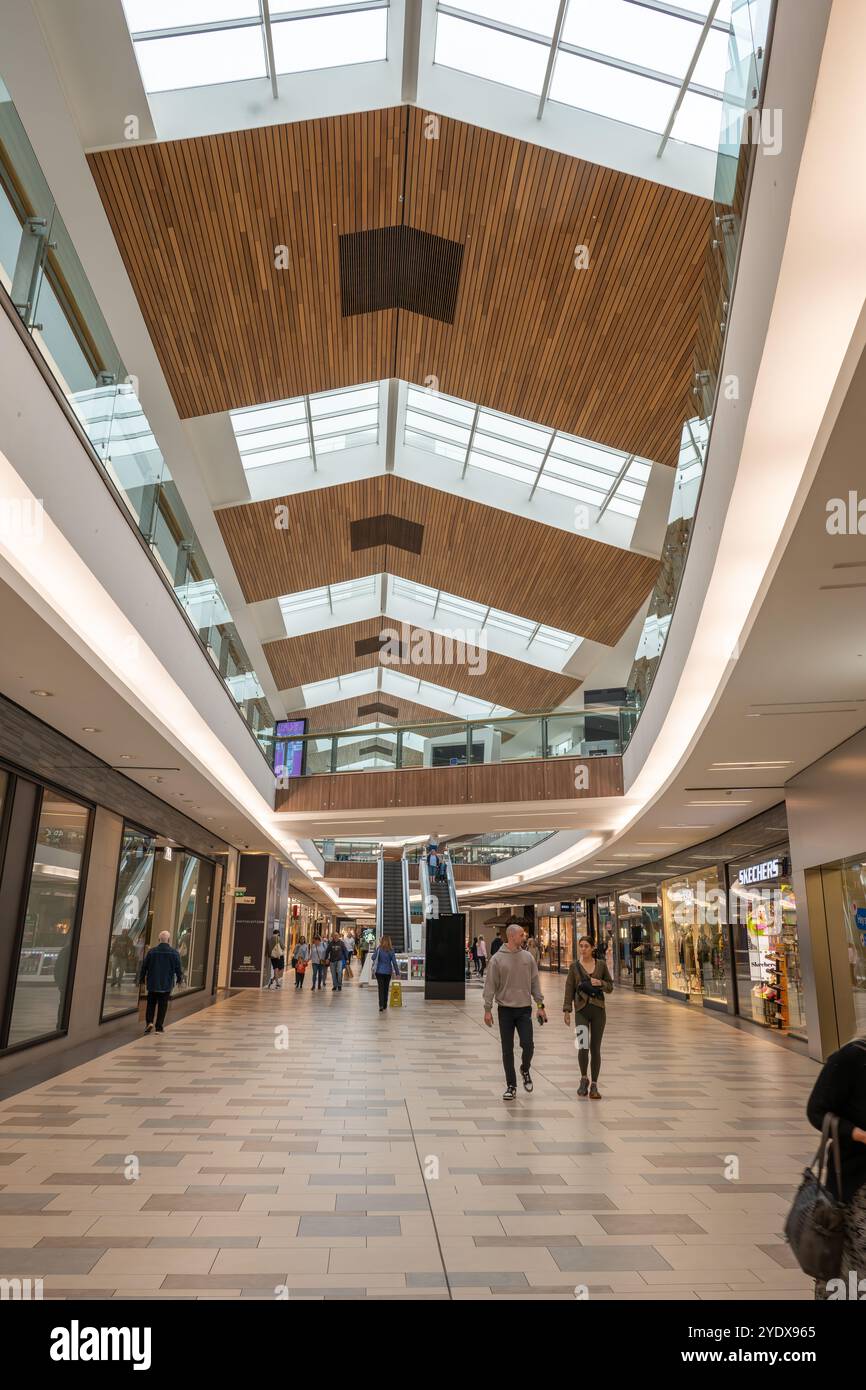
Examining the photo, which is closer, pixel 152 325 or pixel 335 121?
pixel 335 121

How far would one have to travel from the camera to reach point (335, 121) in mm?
9375

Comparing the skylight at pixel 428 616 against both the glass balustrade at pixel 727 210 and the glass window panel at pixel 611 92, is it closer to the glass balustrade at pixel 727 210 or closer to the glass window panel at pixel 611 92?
the glass window panel at pixel 611 92

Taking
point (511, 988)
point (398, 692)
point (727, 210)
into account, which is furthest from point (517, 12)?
point (398, 692)

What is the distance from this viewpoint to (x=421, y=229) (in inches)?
420

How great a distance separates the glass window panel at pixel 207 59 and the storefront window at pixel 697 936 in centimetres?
1554

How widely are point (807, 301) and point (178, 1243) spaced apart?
5.05 m

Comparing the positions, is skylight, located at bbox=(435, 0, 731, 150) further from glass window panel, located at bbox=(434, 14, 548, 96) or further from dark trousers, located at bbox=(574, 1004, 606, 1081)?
dark trousers, located at bbox=(574, 1004, 606, 1081)

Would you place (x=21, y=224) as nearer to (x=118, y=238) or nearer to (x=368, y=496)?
(x=118, y=238)

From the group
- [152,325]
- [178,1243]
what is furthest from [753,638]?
[152,325]

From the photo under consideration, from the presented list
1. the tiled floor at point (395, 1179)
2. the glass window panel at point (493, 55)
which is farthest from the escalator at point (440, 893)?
the glass window panel at point (493, 55)

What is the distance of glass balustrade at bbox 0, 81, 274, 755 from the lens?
205 inches

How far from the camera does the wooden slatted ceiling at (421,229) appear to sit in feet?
31.5
